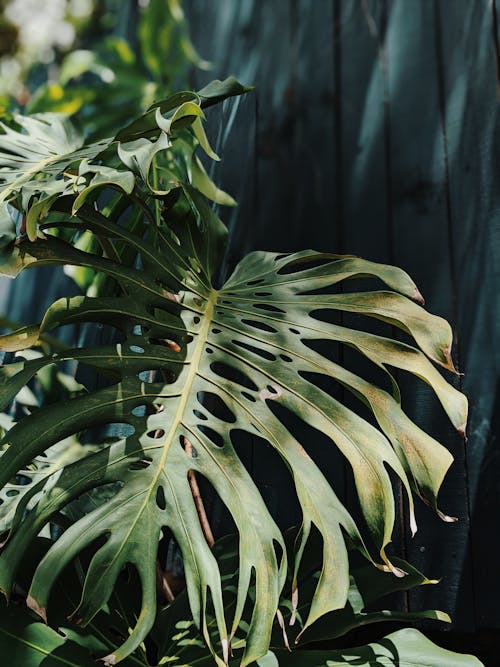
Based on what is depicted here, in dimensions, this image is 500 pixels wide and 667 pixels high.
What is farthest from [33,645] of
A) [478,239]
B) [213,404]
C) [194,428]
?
[478,239]

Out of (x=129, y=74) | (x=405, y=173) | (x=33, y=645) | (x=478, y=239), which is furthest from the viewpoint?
(x=129, y=74)

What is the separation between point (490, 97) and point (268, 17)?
604mm

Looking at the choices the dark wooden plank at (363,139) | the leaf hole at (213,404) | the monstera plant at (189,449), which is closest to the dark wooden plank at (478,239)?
the dark wooden plank at (363,139)

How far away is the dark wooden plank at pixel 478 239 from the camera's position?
1.20 m

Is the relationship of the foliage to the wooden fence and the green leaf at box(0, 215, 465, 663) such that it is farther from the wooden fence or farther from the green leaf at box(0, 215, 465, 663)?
the green leaf at box(0, 215, 465, 663)

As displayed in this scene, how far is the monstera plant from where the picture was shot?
760 mm

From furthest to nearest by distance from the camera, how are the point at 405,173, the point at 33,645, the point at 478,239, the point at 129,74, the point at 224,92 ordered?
the point at 129,74, the point at 405,173, the point at 478,239, the point at 224,92, the point at 33,645

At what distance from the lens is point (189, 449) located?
1.14 meters

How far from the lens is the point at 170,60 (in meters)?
1.92

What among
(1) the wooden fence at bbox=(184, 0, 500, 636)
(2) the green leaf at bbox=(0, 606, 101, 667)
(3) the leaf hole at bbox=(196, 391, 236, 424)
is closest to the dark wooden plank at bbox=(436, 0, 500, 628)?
(1) the wooden fence at bbox=(184, 0, 500, 636)

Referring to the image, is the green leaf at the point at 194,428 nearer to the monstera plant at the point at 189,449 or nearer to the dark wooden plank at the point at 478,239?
the monstera plant at the point at 189,449

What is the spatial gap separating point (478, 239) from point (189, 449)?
0.62 meters

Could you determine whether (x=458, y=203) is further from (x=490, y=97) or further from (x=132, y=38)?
(x=132, y=38)

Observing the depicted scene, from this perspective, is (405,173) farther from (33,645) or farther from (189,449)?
(33,645)
